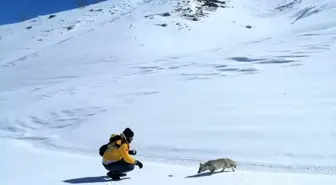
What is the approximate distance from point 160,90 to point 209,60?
717 centimetres

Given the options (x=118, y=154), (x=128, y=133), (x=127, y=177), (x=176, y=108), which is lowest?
(x=176, y=108)

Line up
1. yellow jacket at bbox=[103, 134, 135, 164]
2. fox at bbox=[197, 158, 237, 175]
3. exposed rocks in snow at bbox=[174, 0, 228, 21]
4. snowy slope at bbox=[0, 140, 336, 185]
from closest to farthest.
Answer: snowy slope at bbox=[0, 140, 336, 185], yellow jacket at bbox=[103, 134, 135, 164], fox at bbox=[197, 158, 237, 175], exposed rocks in snow at bbox=[174, 0, 228, 21]

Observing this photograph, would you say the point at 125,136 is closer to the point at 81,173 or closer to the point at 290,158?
the point at 81,173

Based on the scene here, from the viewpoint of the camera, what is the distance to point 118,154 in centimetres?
786

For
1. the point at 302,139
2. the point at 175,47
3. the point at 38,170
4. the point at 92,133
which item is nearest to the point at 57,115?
the point at 92,133

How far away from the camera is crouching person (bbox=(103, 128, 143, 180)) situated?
308 inches

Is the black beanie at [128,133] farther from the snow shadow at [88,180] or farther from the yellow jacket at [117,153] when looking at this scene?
the snow shadow at [88,180]

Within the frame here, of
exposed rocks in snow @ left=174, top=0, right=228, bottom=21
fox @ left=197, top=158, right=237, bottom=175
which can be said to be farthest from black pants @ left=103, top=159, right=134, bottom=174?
exposed rocks in snow @ left=174, top=0, right=228, bottom=21

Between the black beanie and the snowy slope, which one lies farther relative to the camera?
the black beanie

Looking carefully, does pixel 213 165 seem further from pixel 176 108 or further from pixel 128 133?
pixel 176 108

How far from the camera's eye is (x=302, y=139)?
1118cm

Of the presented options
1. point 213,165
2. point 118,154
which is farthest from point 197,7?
point 118,154

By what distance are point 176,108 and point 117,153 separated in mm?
8287

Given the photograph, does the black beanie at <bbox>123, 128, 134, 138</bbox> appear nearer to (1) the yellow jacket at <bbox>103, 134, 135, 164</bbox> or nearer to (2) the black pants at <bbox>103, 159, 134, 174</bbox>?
(1) the yellow jacket at <bbox>103, 134, 135, 164</bbox>
